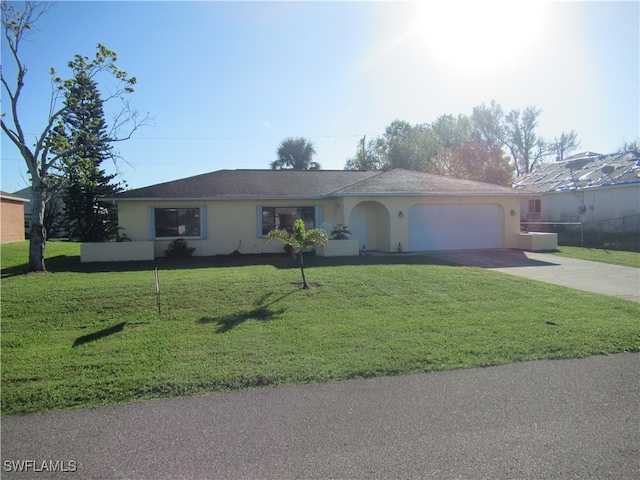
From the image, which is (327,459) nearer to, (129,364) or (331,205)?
(129,364)

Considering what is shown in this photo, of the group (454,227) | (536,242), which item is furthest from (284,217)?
(536,242)

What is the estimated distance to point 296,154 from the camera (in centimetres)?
3089

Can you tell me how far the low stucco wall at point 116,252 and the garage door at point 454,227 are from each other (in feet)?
33.6

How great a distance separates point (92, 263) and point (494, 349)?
43.4 feet

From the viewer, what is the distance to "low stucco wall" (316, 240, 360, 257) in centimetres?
1586

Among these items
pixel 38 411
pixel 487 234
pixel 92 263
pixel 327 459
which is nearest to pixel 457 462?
pixel 327 459

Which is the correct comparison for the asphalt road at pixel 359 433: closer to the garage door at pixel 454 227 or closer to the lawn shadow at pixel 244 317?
the lawn shadow at pixel 244 317

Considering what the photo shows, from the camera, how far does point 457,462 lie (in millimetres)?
3410

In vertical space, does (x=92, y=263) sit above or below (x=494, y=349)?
above

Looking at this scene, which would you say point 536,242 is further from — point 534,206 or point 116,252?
point 116,252

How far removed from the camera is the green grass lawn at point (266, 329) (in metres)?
5.20

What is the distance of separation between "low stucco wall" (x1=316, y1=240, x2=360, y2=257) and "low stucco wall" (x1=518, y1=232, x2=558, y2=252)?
7946 millimetres

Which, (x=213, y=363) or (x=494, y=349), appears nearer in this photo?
(x=213, y=363)

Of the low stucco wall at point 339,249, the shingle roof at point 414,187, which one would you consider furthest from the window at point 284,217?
the low stucco wall at point 339,249
